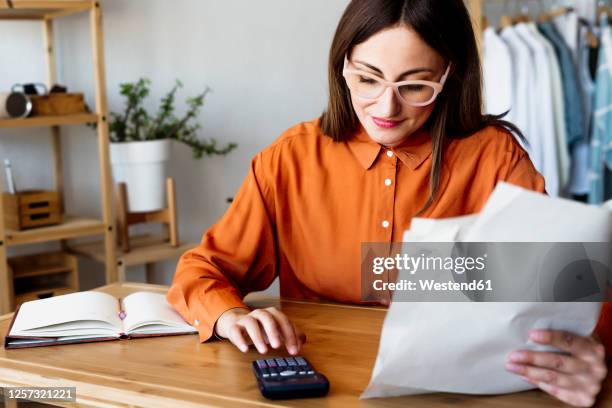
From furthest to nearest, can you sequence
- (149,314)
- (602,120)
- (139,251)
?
(602,120)
(139,251)
(149,314)

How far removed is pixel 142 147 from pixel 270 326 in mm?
1898

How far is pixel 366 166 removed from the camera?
1.68 meters

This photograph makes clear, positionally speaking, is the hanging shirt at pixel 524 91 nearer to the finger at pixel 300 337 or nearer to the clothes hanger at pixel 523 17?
the clothes hanger at pixel 523 17

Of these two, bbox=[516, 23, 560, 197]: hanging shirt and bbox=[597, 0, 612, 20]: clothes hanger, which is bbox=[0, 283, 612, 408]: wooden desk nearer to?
bbox=[516, 23, 560, 197]: hanging shirt

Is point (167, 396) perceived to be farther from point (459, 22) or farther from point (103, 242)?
point (103, 242)

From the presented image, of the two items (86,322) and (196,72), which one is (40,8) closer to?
(196,72)

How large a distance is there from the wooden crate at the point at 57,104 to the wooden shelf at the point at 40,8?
289 mm

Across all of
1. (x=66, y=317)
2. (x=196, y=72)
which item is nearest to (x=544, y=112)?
(x=196, y=72)

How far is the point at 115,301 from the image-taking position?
60.9 inches

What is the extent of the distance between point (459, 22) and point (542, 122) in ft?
6.67

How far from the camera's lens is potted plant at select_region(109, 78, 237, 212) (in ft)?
9.97

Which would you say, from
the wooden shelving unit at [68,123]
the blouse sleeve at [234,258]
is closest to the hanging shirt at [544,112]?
the wooden shelving unit at [68,123]

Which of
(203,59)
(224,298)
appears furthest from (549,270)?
Result: (203,59)

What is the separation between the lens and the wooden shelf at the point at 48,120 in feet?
8.91
